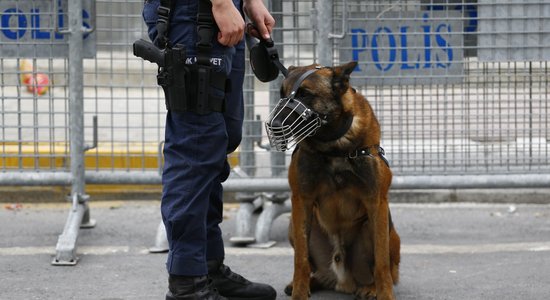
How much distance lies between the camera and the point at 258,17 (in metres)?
4.30

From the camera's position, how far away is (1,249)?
5559 mm

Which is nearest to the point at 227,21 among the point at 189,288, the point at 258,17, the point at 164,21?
the point at 164,21

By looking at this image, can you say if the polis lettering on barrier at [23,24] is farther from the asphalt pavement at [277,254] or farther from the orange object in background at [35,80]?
the asphalt pavement at [277,254]

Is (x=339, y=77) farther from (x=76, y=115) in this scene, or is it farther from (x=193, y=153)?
(x=76, y=115)

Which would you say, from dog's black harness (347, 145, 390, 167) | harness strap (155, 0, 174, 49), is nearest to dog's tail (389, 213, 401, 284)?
dog's black harness (347, 145, 390, 167)

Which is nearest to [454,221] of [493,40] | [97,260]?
[493,40]

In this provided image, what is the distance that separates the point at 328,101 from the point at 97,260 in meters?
1.83

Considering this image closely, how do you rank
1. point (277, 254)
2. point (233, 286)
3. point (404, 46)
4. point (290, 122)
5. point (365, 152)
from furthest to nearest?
point (404, 46) → point (277, 254) → point (233, 286) → point (365, 152) → point (290, 122)

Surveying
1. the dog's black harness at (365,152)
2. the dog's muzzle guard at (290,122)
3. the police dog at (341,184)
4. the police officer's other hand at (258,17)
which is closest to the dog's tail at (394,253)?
the police dog at (341,184)

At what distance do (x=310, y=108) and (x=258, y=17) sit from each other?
1.63ft

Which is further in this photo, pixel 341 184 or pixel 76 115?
pixel 76 115

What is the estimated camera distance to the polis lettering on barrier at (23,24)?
573 centimetres

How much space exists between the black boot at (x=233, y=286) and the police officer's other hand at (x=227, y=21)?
1096 mm

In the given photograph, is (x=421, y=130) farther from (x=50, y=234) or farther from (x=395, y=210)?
(x=50, y=234)
